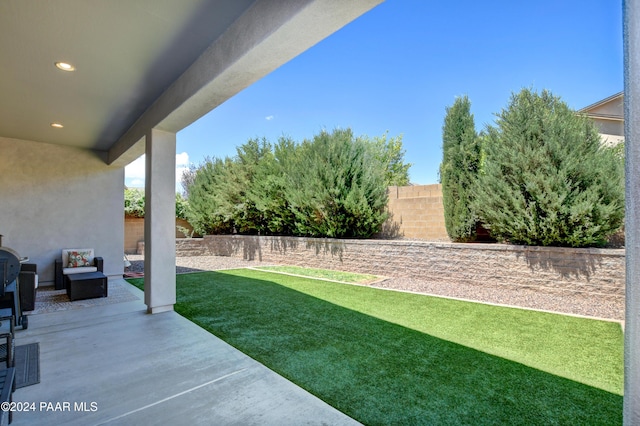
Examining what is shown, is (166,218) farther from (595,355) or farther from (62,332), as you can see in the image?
(595,355)

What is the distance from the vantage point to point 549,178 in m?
6.41

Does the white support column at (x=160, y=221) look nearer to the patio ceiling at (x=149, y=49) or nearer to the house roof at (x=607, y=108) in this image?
the patio ceiling at (x=149, y=49)

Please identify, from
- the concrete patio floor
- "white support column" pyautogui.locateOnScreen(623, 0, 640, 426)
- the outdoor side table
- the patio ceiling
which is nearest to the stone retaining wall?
the concrete patio floor

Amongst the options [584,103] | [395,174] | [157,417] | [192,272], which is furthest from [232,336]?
[395,174]

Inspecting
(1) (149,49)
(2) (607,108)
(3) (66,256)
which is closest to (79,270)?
(3) (66,256)

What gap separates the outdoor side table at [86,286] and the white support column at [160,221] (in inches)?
73.4

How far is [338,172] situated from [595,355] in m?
7.51

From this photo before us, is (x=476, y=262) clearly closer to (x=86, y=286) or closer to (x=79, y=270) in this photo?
(x=86, y=286)

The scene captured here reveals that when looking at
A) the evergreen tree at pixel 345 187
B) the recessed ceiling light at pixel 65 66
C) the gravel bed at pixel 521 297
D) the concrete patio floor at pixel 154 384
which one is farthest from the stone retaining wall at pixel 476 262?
the recessed ceiling light at pixel 65 66

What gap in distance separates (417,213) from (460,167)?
6.72ft

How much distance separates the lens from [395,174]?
2764cm

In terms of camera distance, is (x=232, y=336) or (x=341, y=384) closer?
(x=341, y=384)

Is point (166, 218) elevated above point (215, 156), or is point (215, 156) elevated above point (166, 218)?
point (215, 156)

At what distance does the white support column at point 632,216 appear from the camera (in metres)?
1.05
